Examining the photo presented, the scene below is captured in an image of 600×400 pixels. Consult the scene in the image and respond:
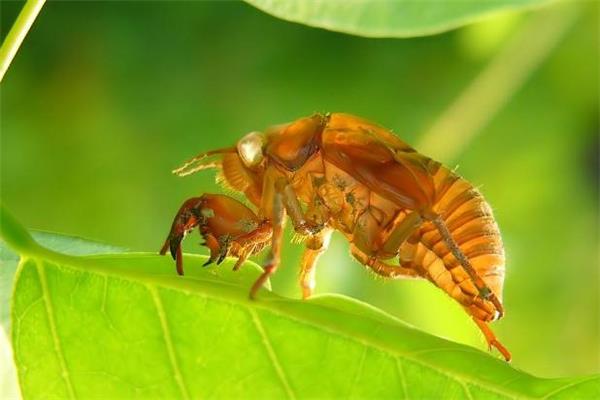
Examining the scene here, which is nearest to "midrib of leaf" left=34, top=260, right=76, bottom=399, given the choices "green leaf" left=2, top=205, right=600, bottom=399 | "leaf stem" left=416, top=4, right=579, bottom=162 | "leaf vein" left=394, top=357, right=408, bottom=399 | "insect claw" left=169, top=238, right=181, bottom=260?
"green leaf" left=2, top=205, right=600, bottom=399

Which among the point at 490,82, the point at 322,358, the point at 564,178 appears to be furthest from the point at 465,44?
the point at 322,358

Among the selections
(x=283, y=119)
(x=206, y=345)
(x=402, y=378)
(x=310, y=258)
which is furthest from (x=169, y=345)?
(x=283, y=119)

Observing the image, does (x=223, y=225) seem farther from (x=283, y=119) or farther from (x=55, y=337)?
(x=283, y=119)

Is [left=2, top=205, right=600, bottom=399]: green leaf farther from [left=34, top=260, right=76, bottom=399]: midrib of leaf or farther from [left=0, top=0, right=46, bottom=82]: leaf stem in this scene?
[left=0, top=0, right=46, bottom=82]: leaf stem

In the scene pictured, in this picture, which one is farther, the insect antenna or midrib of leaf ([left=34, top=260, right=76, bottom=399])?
the insect antenna

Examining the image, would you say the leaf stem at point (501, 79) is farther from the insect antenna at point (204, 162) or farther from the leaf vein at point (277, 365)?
the leaf vein at point (277, 365)

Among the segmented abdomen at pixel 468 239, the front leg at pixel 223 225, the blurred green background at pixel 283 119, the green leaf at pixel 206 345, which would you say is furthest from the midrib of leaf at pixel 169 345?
the blurred green background at pixel 283 119
